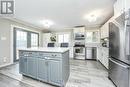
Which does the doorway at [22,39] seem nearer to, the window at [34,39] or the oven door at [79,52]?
the window at [34,39]

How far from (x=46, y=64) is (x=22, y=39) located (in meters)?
3.64

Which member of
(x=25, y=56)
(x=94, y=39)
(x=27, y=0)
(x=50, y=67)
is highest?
(x=27, y=0)

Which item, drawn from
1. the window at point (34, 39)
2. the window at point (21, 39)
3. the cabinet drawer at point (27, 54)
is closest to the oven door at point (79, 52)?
the window at point (34, 39)

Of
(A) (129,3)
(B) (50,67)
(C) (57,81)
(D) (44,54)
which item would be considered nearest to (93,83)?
(C) (57,81)

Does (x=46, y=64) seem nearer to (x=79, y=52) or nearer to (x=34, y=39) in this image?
(x=79, y=52)

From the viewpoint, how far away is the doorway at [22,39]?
4952 mm

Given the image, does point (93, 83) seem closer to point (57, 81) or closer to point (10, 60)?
point (57, 81)

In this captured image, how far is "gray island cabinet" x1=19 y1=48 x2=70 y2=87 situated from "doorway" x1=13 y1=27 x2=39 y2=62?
2192mm

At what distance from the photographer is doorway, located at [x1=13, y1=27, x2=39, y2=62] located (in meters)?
4.95

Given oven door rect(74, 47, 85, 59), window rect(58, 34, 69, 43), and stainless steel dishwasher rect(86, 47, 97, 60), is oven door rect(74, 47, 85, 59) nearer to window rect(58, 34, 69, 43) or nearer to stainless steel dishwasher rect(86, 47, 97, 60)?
stainless steel dishwasher rect(86, 47, 97, 60)

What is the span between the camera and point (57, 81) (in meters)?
2.37

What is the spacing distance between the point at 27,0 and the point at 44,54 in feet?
5.41

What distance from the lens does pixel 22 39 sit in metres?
5.51

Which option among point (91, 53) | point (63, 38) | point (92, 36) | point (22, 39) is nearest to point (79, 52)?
point (91, 53)
